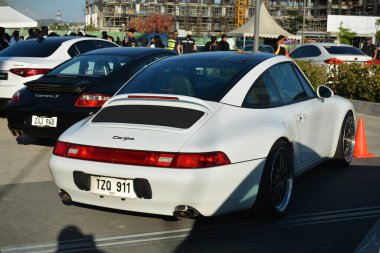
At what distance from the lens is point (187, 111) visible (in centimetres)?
437

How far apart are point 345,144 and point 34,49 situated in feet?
19.8

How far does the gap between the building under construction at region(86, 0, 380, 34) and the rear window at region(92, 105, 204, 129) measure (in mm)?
124059

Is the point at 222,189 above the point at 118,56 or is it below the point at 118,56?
below

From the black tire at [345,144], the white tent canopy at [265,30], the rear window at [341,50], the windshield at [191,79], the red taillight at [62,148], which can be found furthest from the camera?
the white tent canopy at [265,30]

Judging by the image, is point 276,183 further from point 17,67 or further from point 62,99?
point 17,67

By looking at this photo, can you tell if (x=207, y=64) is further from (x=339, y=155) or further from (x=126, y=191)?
(x=339, y=155)

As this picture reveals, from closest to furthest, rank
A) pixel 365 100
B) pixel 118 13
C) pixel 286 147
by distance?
pixel 286 147, pixel 365 100, pixel 118 13

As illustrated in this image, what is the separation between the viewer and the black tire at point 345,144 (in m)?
6.41

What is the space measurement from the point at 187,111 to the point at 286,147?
1.01 meters

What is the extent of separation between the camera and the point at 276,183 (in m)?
4.71

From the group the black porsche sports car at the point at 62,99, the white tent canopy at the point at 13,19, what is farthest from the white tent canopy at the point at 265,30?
the black porsche sports car at the point at 62,99

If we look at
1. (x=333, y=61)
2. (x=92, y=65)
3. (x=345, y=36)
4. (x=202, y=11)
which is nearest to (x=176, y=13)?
(x=202, y=11)

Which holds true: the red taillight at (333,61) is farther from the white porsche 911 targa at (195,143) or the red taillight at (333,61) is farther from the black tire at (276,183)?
the black tire at (276,183)

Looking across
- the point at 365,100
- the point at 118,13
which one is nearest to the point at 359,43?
the point at 118,13
